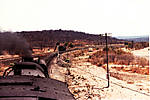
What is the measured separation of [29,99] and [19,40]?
424 inches

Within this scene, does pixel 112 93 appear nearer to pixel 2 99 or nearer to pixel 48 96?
pixel 48 96

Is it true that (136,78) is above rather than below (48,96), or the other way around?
below

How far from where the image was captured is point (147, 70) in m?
29.0

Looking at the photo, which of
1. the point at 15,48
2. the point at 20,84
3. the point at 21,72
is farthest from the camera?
the point at 15,48

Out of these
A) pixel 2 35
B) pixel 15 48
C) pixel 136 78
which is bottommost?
pixel 136 78

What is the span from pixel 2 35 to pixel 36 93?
1024cm

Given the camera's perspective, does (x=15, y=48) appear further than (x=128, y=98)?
No

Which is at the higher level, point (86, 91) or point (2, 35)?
point (2, 35)

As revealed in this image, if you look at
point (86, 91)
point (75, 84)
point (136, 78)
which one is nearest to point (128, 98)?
point (86, 91)

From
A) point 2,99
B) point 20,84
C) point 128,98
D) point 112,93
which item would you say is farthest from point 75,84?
point 2,99

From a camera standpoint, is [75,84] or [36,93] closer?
[36,93]

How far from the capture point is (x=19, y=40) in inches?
560

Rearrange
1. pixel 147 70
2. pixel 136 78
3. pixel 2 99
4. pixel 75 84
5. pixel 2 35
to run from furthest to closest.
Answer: pixel 147 70
pixel 136 78
pixel 75 84
pixel 2 35
pixel 2 99

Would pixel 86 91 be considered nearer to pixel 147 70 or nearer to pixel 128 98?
pixel 128 98
